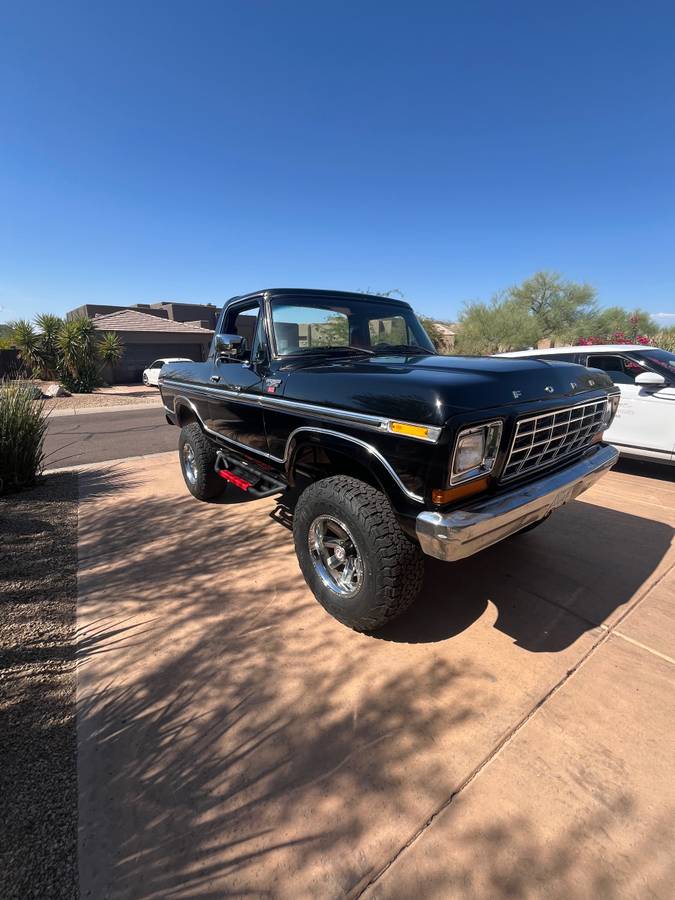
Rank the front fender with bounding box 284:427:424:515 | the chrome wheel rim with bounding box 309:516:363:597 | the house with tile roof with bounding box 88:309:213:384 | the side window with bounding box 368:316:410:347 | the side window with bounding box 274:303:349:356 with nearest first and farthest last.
A: the front fender with bounding box 284:427:424:515, the chrome wheel rim with bounding box 309:516:363:597, the side window with bounding box 274:303:349:356, the side window with bounding box 368:316:410:347, the house with tile roof with bounding box 88:309:213:384

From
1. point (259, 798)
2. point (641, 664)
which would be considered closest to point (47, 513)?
point (259, 798)

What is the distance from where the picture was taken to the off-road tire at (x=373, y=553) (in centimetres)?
231

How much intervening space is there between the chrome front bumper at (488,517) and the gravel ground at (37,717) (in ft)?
5.78

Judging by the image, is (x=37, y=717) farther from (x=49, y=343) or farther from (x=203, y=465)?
(x=49, y=343)

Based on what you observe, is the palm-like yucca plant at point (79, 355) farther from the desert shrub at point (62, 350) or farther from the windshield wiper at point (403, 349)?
the windshield wiper at point (403, 349)

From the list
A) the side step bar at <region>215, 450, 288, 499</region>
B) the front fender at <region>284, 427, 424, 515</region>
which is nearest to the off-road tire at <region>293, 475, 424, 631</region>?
the front fender at <region>284, 427, 424, 515</region>

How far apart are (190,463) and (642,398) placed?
5.80 metres

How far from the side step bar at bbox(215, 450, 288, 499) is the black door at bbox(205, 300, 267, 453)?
228mm

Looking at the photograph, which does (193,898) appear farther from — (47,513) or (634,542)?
(47,513)

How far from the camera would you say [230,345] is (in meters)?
3.66

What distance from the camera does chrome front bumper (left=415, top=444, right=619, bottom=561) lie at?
6.49 feet

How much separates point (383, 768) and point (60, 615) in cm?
225

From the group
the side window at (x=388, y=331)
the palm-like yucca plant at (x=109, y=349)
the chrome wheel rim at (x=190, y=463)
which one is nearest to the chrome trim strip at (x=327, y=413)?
the chrome wheel rim at (x=190, y=463)

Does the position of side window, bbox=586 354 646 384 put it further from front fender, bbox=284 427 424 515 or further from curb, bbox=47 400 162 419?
curb, bbox=47 400 162 419
